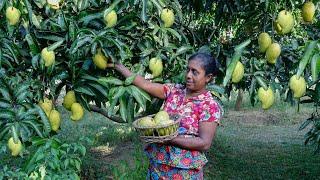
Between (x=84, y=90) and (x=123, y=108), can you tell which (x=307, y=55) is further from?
(x=84, y=90)

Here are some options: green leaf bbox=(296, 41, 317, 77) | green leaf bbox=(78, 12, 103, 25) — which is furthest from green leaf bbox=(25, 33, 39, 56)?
green leaf bbox=(296, 41, 317, 77)

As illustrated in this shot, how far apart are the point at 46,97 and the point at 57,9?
1.38ft

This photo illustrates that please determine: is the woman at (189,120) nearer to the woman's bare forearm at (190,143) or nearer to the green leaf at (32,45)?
the woman's bare forearm at (190,143)

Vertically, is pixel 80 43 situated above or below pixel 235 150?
above

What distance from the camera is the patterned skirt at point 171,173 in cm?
228

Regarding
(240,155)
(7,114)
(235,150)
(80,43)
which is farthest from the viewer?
(235,150)

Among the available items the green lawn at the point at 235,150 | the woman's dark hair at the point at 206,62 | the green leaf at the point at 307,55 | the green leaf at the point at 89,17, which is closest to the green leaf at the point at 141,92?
the woman's dark hair at the point at 206,62

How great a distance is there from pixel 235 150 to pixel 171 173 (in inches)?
167

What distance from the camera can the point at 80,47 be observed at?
7.14 feet

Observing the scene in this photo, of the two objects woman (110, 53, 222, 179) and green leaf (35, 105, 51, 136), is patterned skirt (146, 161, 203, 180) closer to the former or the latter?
woman (110, 53, 222, 179)

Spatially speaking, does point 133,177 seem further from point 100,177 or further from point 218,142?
point 218,142

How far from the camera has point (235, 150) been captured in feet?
21.0

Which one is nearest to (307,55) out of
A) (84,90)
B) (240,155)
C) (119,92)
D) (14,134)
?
(119,92)

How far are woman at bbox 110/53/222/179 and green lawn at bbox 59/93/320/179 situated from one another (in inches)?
57.7
